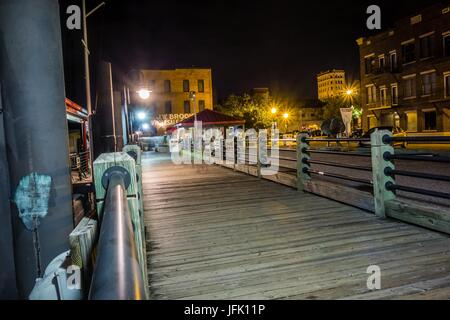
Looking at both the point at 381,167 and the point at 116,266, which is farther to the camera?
the point at 381,167

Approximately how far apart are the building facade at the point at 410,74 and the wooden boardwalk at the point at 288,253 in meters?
30.7

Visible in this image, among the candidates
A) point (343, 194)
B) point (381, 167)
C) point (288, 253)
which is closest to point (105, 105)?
point (343, 194)

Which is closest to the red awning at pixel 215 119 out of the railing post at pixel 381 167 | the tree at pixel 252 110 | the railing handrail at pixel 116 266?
the railing post at pixel 381 167

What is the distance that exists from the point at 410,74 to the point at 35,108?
125ft

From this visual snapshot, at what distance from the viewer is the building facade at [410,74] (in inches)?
1228

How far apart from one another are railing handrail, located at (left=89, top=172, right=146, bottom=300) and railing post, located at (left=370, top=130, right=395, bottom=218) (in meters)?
4.73

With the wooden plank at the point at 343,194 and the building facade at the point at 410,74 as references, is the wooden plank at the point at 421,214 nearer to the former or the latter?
the wooden plank at the point at 343,194

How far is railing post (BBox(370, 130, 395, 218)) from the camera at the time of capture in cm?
522

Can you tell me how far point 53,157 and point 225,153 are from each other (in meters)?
12.2

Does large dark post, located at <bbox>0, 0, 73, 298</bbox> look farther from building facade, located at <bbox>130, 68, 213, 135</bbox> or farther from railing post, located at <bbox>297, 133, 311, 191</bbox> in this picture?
building facade, located at <bbox>130, 68, 213, 135</bbox>

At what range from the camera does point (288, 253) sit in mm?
4012

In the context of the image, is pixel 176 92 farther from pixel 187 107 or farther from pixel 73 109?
pixel 73 109
